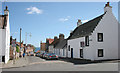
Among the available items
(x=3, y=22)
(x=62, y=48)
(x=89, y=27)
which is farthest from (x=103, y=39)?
(x=62, y=48)

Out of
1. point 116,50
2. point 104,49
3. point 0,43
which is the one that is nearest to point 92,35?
point 104,49

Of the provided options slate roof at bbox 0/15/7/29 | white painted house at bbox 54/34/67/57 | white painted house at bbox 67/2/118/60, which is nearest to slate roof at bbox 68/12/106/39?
white painted house at bbox 67/2/118/60

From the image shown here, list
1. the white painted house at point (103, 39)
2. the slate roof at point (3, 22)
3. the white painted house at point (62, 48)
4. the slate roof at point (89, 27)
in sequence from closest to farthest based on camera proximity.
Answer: the slate roof at point (3, 22)
the white painted house at point (103, 39)
the slate roof at point (89, 27)
the white painted house at point (62, 48)

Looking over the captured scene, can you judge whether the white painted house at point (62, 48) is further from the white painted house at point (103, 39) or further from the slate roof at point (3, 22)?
the slate roof at point (3, 22)

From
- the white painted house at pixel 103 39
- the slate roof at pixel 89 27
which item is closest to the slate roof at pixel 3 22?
the white painted house at pixel 103 39

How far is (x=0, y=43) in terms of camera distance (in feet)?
66.5

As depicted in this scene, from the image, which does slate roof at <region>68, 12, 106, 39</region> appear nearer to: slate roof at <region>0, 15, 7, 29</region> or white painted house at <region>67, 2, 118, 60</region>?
white painted house at <region>67, 2, 118, 60</region>

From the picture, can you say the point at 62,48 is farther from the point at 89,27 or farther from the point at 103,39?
the point at 103,39

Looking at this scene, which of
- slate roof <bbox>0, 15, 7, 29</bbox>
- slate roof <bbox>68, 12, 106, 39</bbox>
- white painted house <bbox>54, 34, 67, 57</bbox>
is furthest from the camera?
white painted house <bbox>54, 34, 67, 57</bbox>

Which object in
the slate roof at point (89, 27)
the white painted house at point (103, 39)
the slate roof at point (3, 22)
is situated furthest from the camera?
the slate roof at point (89, 27)

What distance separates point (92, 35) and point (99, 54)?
3545mm

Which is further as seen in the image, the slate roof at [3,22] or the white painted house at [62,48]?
the white painted house at [62,48]

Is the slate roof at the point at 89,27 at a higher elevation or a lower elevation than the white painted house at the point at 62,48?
higher

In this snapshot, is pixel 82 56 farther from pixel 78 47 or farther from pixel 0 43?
pixel 0 43
